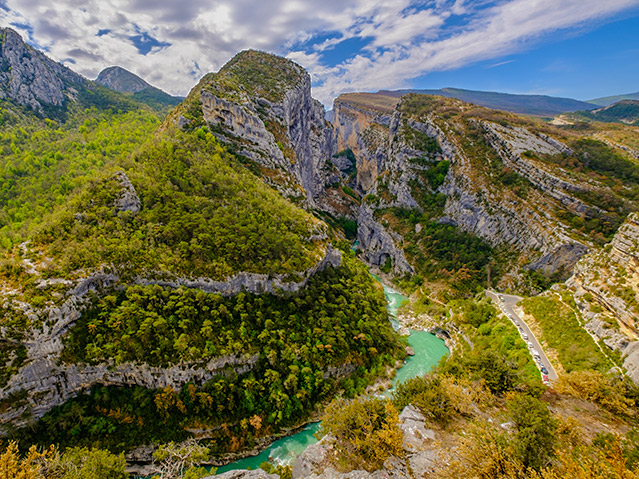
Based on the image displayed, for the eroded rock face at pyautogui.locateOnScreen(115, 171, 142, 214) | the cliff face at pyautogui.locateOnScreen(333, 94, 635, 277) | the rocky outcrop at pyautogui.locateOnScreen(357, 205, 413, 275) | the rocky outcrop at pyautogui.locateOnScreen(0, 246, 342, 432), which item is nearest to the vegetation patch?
the cliff face at pyautogui.locateOnScreen(333, 94, 635, 277)

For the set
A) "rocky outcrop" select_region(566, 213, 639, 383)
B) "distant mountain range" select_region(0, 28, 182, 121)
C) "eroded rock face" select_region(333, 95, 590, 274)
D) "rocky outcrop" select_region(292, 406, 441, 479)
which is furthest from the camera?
"distant mountain range" select_region(0, 28, 182, 121)

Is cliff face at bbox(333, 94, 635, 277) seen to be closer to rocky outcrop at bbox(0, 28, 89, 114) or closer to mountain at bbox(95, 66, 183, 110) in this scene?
rocky outcrop at bbox(0, 28, 89, 114)

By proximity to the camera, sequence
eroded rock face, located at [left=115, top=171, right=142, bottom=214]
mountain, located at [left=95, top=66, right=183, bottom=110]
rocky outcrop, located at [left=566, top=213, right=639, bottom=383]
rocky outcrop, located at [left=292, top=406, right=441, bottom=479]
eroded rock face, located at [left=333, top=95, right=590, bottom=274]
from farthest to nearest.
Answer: mountain, located at [left=95, top=66, right=183, bottom=110], eroded rock face, located at [left=333, top=95, right=590, bottom=274], eroded rock face, located at [left=115, top=171, right=142, bottom=214], rocky outcrop, located at [left=566, top=213, right=639, bottom=383], rocky outcrop, located at [left=292, top=406, right=441, bottom=479]

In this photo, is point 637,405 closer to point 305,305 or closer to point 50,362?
point 305,305

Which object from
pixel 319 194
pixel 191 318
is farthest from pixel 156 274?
pixel 319 194

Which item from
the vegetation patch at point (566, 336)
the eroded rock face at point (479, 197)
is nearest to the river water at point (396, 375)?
the vegetation patch at point (566, 336)

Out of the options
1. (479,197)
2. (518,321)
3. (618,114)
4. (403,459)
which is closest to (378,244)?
(479,197)

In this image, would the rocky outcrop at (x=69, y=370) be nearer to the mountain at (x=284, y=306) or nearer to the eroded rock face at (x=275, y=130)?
the mountain at (x=284, y=306)
